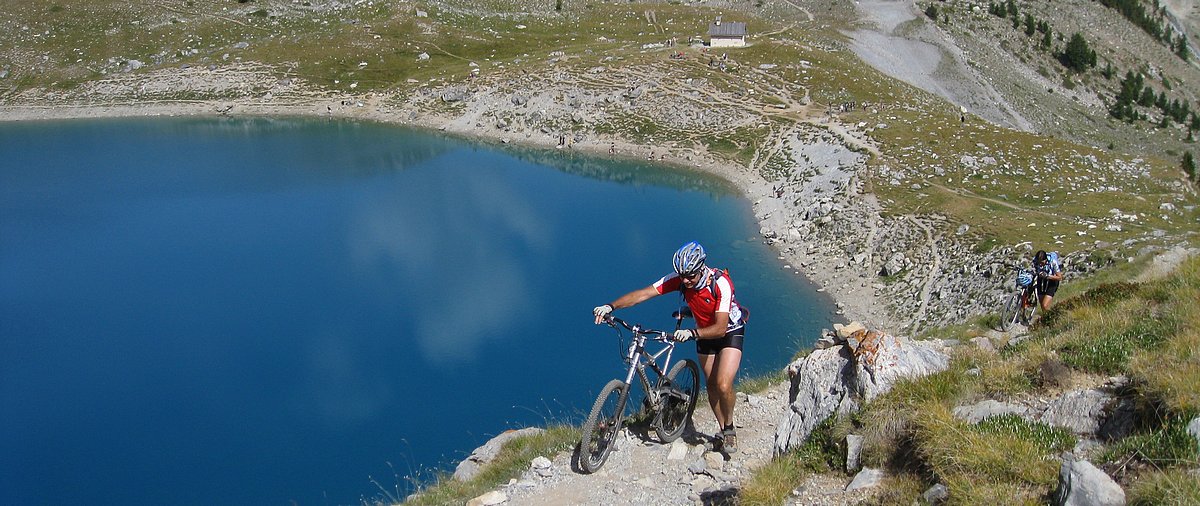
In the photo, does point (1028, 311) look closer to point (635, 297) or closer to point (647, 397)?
point (647, 397)

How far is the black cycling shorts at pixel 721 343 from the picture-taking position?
9.70 m

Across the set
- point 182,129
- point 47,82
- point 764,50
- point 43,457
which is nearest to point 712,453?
point 43,457

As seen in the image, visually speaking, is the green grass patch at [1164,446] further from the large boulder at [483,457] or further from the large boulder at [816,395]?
the large boulder at [483,457]

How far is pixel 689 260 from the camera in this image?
919 centimetres

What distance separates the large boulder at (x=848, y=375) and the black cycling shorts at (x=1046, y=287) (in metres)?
9.32

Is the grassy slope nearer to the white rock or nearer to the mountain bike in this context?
the mountain bike

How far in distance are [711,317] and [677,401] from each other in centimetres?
174

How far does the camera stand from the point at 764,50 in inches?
2463

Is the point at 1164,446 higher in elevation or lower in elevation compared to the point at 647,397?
higher

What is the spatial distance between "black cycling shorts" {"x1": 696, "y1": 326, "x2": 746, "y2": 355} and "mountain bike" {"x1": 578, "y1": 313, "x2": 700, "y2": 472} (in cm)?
38

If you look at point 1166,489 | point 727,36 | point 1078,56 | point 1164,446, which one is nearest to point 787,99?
point 727,36

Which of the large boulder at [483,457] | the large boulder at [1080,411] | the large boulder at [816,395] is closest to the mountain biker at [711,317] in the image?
the large boulder at [816,395]

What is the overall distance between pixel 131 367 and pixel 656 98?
39358 mm

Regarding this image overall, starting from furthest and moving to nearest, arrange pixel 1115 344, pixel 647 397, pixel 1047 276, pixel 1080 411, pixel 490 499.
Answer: pixel 1047 276
pixel 647 397
pixel 490 499
pixel 1115 344
pixel 1080 411
